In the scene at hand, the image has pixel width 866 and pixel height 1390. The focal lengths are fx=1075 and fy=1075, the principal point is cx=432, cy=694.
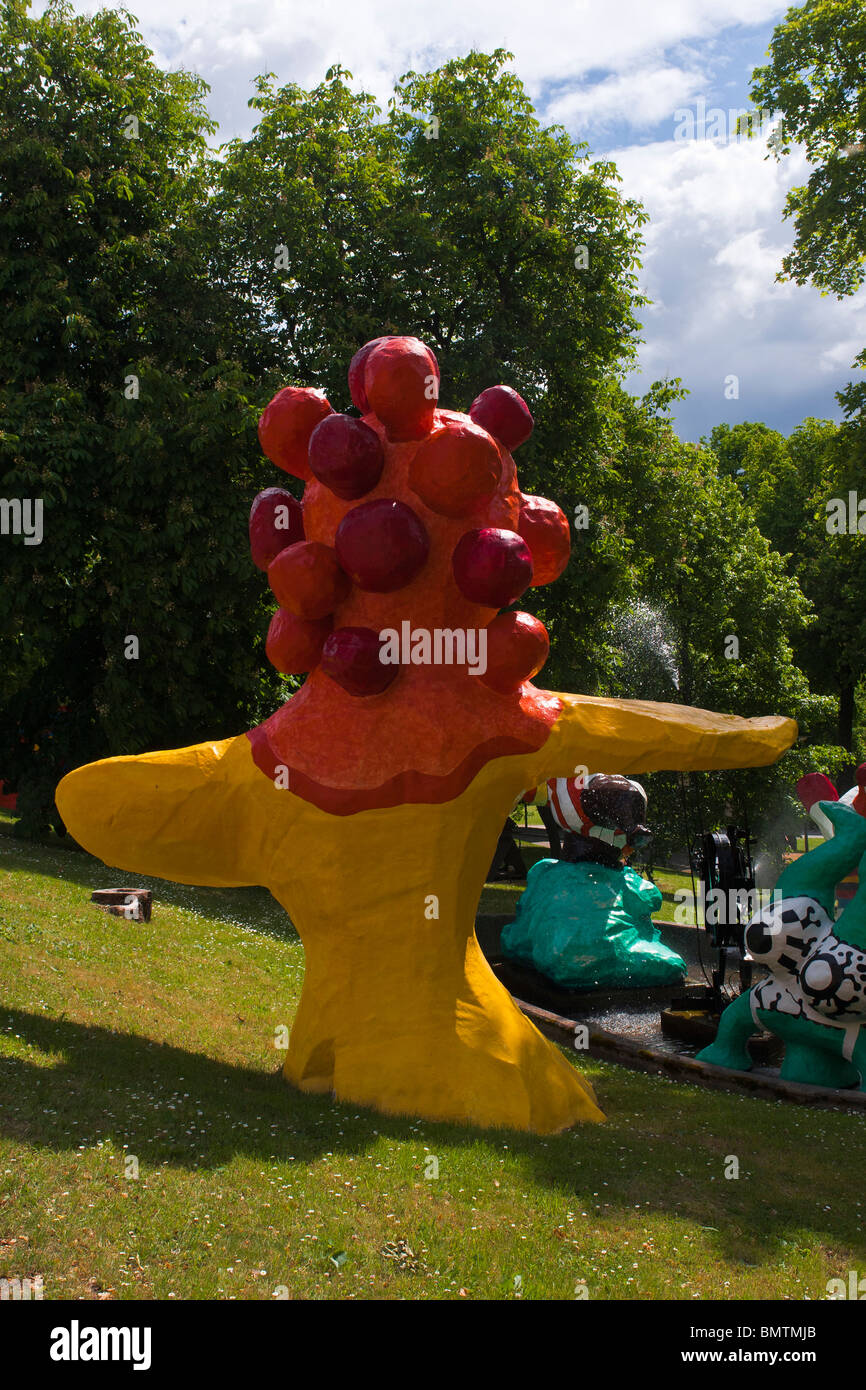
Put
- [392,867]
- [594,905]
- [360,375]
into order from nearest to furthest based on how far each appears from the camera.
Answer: [392,867] < [360,375] < [594,905]

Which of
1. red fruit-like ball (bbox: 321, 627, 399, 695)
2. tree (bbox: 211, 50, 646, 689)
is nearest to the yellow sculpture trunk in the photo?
red fruit-like ball (bbox: 321, 627, 399, 695)

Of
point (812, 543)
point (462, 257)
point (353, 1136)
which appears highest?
point (462, 257)

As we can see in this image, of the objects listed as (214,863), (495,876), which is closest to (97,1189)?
(214,863)

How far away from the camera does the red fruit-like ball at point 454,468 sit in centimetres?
693

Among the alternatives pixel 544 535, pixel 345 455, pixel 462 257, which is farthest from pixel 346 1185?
pixel 462 257

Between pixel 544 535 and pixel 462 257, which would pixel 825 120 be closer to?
pixel 462 257

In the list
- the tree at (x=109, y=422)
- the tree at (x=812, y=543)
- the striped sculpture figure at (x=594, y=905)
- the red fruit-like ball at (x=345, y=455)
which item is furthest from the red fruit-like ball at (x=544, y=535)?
the tree at (x=812, y=543)

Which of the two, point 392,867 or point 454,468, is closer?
point 454,468

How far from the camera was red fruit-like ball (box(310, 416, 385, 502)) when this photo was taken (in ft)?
23.3

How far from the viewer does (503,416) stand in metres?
7.82

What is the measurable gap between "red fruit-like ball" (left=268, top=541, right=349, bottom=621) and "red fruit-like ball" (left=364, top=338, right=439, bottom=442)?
1.00 meters

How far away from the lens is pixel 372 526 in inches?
273

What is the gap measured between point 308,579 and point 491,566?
4.03ft

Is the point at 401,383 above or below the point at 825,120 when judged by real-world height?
below
